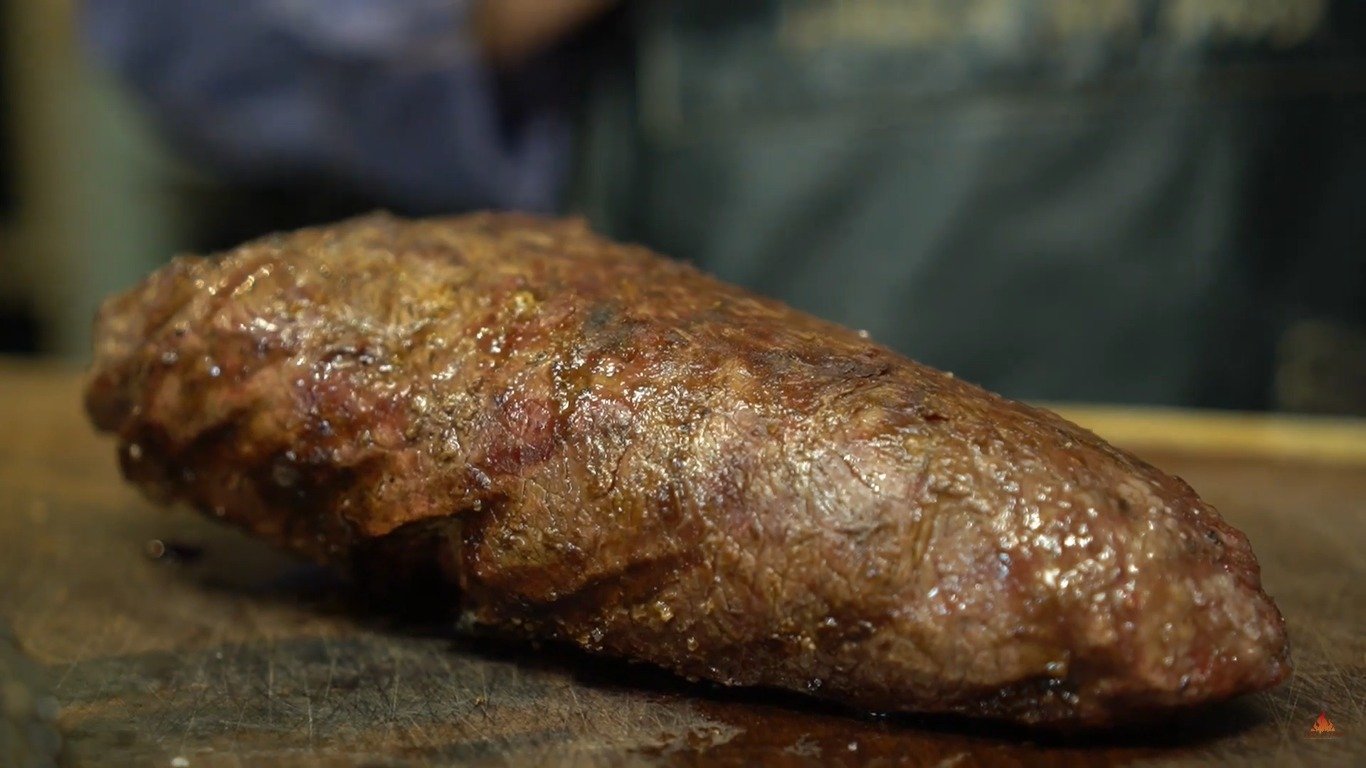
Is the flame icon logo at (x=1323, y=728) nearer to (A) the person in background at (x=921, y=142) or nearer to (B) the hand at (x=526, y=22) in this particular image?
(A) the person in background at (x=921, y=142)

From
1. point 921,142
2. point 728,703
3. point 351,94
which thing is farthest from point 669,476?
point 351,94

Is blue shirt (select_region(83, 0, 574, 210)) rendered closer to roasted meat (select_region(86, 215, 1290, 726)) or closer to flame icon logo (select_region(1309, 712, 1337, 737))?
roasted meat (select_region(86, 215, 1290, 726))

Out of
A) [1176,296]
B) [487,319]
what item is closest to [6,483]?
[487,319]

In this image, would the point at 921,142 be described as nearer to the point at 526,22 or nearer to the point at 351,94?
the point at 526,22

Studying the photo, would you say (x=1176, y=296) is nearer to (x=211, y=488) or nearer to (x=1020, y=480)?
(x=1020, y=480)

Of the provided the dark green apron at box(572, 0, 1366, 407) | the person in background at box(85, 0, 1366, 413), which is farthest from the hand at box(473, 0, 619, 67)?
the dark green apron at box(572, 0, 1366, 407)
